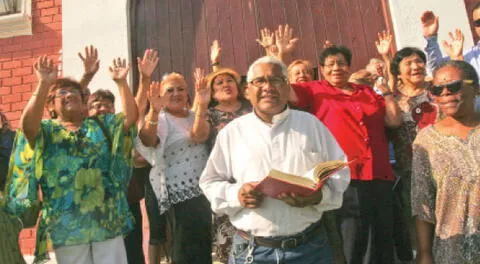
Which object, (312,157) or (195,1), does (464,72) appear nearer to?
(312,157)

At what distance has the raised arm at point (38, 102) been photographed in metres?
2.30

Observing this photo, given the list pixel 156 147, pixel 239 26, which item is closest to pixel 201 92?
pixel 156 147

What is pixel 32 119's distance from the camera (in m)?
2.30

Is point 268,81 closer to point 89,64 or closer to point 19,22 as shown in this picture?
point 89,64

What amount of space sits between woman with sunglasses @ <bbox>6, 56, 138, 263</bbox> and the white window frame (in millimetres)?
3045

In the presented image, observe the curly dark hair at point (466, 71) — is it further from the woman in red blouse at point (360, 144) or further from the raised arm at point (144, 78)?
the raised arm at point (144, 78)

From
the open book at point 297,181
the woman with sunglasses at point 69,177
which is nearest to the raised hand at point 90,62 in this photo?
the woman with sunglasses at point 69,177

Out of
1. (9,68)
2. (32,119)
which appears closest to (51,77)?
(32,119)

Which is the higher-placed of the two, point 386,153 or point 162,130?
point 162,130

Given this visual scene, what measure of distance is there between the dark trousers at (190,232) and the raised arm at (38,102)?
101 cm

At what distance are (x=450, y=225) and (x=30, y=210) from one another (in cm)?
214

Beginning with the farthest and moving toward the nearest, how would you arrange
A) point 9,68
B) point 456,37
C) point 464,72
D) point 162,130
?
point 9,68 < point 456,37 < point 162,130 < point 464,72

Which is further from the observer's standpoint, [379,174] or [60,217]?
[379,174]

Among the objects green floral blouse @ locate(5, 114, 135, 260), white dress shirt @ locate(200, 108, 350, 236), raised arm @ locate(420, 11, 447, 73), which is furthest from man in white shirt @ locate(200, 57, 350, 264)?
raised arm @ locate(420, 11, 447, 73)
